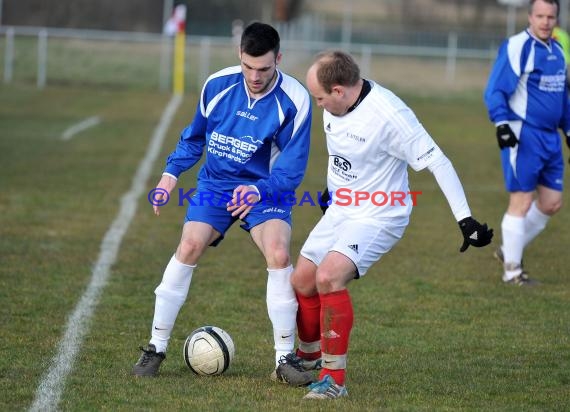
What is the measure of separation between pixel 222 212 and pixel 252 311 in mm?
1880

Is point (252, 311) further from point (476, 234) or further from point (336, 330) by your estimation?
point (476, 234)

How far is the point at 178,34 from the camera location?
3078cm

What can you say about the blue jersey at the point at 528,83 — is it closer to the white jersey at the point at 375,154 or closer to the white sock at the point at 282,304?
the white jersey at the point at 375,154

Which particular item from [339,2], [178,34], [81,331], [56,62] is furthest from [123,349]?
[339,2]

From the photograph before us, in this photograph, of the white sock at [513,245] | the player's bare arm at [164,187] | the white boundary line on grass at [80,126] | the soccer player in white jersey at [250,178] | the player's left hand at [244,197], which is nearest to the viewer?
the player's left hand at [244,197]

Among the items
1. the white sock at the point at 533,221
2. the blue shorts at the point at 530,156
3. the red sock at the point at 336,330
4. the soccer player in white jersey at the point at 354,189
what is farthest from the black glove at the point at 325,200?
the white sock at the point at 533,221

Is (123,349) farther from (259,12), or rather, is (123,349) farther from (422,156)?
(259,12)

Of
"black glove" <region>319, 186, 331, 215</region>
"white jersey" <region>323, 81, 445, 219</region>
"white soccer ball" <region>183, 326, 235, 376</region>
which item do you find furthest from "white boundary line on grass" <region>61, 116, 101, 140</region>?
"white jersey" <region>323, 81, 445, 219</region>

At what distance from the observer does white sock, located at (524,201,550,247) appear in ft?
30.6

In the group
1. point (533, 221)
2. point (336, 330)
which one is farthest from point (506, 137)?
point (336, 330)

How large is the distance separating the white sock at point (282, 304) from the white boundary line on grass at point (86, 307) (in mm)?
1164

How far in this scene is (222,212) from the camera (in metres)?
6.07

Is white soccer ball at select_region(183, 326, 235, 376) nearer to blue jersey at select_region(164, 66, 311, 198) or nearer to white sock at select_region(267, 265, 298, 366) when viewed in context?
white sock at select_region(267, 265, 298, 366)

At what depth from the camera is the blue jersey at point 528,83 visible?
346 inches
